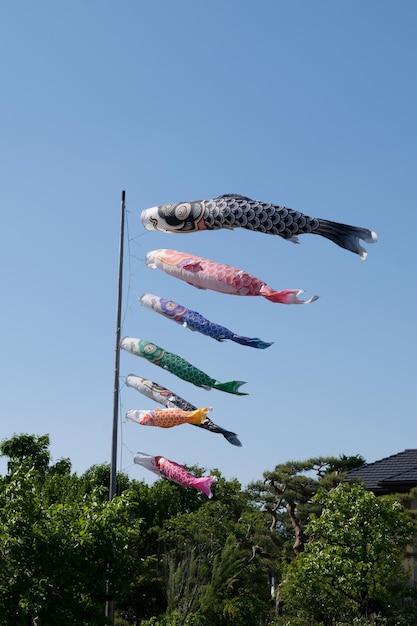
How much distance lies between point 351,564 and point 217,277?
7.65 m

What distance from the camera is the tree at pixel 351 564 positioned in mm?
21109

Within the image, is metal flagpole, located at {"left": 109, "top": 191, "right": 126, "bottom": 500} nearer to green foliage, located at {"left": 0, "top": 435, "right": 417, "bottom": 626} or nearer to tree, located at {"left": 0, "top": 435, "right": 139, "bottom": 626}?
green foliage, located at {"left": 0, "top": 435, "right": 417, "bottom": 626}

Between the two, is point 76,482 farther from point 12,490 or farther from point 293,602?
point 12,490

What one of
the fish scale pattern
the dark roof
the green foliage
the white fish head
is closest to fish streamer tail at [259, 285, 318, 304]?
the fish scale pattern

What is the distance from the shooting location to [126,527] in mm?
17500

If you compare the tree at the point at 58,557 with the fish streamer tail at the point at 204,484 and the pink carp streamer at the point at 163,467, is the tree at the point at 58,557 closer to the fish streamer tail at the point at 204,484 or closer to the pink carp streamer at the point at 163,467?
the pink carp streamer at the point at 163,467

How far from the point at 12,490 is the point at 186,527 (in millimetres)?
14724

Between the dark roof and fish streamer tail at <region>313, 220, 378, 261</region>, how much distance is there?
15.5m

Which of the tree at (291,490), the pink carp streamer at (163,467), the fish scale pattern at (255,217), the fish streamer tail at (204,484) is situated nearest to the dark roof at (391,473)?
the tree at (291,490)

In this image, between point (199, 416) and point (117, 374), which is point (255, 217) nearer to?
point (117, 374)

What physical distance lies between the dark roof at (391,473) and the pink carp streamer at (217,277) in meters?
13.8

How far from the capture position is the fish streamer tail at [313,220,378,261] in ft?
58.0

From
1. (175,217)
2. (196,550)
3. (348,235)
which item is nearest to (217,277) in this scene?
(175,217)

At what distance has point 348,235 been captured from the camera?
58.6ft
